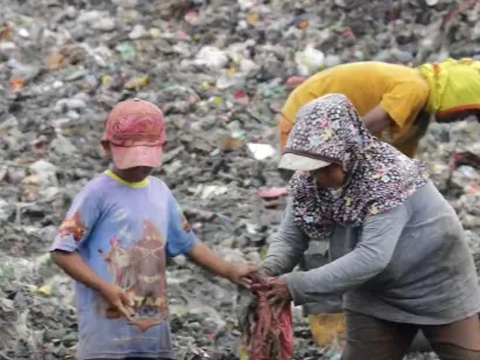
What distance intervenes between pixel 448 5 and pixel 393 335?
634 centimetres

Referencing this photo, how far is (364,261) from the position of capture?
3320mm

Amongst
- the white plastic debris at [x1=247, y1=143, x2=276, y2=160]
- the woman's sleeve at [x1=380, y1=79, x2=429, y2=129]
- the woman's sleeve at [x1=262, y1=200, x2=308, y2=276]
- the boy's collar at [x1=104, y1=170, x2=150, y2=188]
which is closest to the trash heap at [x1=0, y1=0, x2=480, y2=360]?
the white plastic debris at [x1=247, y1=143, x2=276, y2=160]

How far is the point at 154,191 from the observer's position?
3479mm

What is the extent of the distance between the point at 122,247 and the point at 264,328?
1.78 feet

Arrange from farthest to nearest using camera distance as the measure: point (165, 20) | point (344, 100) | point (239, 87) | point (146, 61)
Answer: point (165, 20), point (146, 61), point (239, 87), point (344, 100)

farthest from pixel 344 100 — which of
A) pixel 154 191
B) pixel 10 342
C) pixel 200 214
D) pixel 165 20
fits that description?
pixel 165 20

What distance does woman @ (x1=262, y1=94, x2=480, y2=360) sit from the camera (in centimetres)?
331

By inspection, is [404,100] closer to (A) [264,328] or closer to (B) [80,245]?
(A) [264,328]

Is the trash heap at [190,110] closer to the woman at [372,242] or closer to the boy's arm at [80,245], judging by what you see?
the woman at [372,242]

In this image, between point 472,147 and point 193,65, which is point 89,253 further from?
point 193,65

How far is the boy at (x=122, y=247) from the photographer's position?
3320 mm

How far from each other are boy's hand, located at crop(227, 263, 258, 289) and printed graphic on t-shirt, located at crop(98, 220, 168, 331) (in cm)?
26

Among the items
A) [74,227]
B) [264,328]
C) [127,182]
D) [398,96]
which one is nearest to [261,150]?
[398,96]

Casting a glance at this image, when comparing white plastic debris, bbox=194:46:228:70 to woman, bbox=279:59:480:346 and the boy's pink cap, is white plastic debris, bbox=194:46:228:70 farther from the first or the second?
the boy's pink cap
